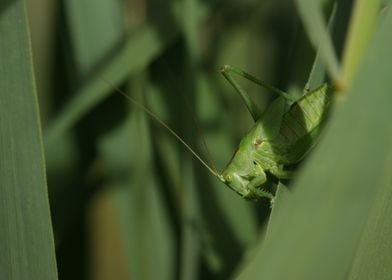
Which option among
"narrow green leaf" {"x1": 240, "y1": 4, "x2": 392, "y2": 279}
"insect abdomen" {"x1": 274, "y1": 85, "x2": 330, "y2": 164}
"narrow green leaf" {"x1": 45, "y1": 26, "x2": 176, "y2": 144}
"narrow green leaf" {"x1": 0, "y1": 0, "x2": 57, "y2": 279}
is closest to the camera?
"narrow green leaf" {"x1": 240, "y1": 4, "x2": 392, "y2": 279}

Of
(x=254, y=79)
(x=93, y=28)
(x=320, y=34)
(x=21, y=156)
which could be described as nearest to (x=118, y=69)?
(x=93, y=28)

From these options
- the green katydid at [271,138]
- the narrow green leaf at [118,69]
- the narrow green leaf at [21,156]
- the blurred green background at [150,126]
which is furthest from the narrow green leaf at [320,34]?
the narrow green leaf at [118,69]

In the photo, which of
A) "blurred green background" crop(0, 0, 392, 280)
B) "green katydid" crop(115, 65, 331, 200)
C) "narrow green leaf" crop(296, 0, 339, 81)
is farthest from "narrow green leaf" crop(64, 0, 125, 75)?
"narrow green leaf" crop(296, 0, 339, 81)

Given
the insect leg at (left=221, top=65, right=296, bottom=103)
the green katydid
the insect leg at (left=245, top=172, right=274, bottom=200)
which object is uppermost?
the insect leg at (left=221, top=65, right=296, bottom=103)

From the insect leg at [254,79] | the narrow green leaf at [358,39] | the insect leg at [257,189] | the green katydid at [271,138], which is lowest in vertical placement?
the insect leg at [257,189]

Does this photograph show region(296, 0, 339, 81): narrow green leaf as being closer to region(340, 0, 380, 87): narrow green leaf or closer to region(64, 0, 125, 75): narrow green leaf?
region(340, 0, 380, 87): narrow green leaf

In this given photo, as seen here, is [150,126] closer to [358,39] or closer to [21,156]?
[21,156]

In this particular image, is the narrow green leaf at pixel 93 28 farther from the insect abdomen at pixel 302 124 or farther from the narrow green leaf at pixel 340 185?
the narrow green leaf at pixel 340 185
